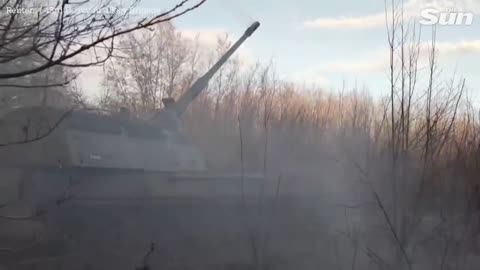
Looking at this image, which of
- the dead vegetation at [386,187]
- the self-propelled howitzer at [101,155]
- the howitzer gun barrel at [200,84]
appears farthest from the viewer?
the howitzer gun barrel at [200,84]

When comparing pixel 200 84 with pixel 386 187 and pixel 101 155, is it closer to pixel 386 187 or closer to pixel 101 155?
pixel 101 155

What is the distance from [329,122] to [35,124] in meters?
9.60

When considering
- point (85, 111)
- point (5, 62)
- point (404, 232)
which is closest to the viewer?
point (5, 62)

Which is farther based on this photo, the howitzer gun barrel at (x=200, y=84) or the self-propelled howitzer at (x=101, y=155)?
the howitzer gun barrel at (x=200, y=84)

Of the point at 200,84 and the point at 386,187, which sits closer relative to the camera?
the point at 386,187

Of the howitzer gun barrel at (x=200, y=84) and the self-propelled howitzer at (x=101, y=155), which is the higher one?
the howitzer gun barrel at (x=200, y=84)

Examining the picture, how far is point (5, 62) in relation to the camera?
1768 millimetres

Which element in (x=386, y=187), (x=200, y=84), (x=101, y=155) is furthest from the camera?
(x=200, y=84)

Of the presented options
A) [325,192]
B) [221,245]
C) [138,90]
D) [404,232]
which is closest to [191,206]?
[221,245]

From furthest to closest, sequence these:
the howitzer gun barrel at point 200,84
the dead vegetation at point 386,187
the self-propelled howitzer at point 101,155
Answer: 1. the howitzer gun barrel at point 200,84
2. the self-propelled howitzer at point 101,155
3. the dead vegetation at point 386,187

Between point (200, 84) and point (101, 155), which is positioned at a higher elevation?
point (200, 84)

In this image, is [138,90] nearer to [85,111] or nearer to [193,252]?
[85,111]

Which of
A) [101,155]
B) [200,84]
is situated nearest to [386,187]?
[101,155]

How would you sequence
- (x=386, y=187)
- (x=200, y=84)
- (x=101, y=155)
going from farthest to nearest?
(x=200, y=84) → (x=101, y=155) → (x=386, y=187)
